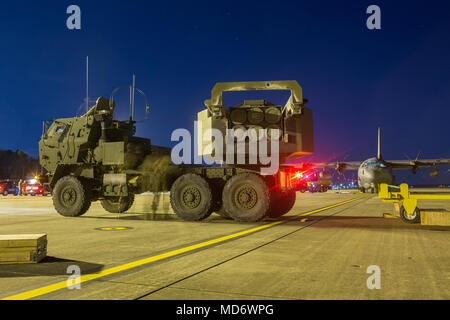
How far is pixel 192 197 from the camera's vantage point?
11.3 meters

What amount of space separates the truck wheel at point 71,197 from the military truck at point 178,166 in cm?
3

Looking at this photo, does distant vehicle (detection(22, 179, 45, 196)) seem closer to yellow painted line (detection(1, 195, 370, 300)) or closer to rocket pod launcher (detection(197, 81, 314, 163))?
rocket pod launcher (detection(197, 81, 314, 163))

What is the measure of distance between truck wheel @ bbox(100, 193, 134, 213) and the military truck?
4cm

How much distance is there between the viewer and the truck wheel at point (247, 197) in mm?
10547

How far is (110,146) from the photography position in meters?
12.8

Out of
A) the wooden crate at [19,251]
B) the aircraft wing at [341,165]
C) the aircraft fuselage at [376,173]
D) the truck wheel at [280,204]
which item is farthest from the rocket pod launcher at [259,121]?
the aircraft wing at [341,165]

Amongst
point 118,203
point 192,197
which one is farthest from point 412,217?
point 118,203

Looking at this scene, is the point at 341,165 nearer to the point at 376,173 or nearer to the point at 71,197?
the point at 376,173

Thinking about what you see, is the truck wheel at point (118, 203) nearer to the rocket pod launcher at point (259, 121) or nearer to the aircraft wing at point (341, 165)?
the rocket pod launcher at point (259, 121)

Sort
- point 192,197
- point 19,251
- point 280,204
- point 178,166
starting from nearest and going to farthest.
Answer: point 19,251, point 192,197, point 178,166, point 280,204

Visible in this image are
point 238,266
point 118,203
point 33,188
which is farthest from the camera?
point 33,188

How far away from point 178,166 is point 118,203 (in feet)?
12.8

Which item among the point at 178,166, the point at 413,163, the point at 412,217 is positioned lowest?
the point at 412,217
